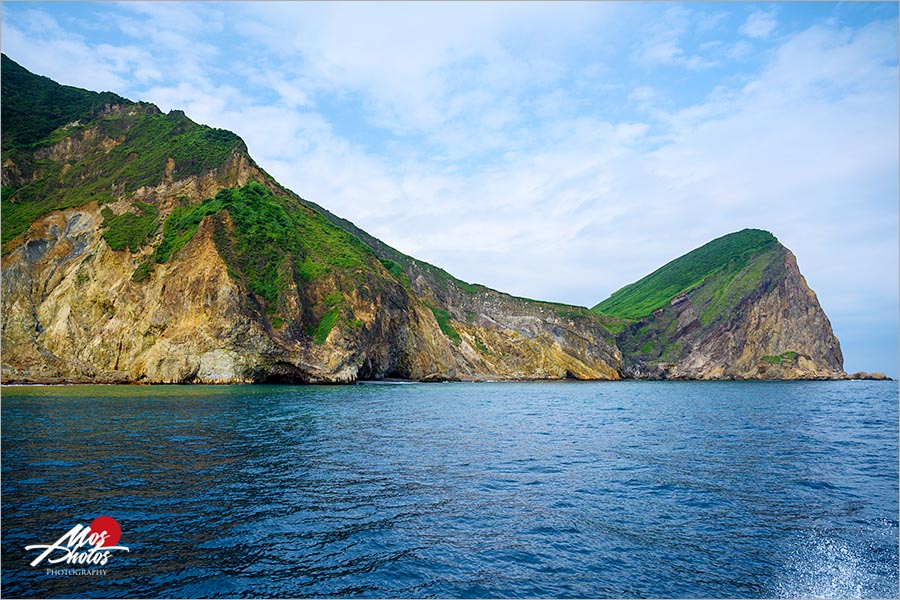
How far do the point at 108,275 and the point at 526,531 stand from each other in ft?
294

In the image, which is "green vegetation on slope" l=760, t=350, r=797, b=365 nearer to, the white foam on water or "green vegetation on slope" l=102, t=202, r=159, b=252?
the white foam on water

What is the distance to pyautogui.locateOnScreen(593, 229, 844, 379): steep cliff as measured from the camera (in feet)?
536

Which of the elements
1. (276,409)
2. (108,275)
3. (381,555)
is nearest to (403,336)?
(108,275)

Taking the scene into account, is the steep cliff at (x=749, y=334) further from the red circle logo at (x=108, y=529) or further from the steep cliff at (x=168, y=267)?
the red circle logo at (x=108, y=529)

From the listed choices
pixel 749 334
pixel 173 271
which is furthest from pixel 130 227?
pixel 749 334

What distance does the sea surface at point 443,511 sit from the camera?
35.5 feet

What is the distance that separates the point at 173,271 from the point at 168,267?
2.29 m

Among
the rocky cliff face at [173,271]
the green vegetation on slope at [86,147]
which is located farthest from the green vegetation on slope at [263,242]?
the green vegetation on slope at [86,147]

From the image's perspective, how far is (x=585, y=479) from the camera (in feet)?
65.1

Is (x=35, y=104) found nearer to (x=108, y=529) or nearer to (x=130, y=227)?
(x=130, y=227)

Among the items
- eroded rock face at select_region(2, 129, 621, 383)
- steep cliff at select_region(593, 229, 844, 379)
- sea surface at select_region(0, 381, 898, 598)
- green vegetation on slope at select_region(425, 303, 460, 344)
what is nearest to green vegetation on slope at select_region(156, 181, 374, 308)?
eroded rock face at select_region(2, 129, 621, 383)

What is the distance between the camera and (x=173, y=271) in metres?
80.4

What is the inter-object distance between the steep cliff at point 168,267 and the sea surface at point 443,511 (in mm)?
47479

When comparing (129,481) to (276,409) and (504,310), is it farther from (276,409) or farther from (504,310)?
(504,310)
